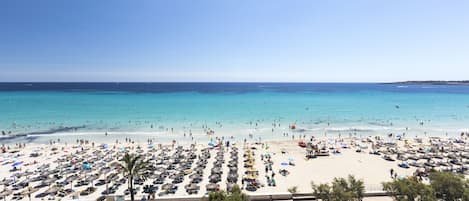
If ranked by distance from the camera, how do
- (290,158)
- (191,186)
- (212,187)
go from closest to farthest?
(212,187), (191,186), (290,158)

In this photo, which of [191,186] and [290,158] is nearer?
[191,186]

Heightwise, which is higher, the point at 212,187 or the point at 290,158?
the point at 290,158

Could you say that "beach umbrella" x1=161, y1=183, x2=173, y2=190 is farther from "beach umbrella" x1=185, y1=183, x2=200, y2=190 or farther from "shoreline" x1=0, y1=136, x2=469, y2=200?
"beach umbrella" x1=185, y1=183, x2=200, y2=190

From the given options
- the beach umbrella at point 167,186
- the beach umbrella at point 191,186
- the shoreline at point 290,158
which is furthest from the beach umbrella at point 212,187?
the beach umbrella at point 167,186

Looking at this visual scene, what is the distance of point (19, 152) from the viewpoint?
32281 mm

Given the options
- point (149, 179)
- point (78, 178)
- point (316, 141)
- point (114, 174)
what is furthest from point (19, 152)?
point (316, 141)

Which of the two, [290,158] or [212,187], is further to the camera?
[290,158]

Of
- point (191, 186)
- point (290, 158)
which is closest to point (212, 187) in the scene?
point (191, 186)

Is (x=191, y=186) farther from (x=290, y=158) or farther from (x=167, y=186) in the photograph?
(x=290, y=158)

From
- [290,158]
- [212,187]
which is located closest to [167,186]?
[212,187]

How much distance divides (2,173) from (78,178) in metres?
8.74

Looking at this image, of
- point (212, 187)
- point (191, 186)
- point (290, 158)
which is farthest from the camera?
point (290, 158)

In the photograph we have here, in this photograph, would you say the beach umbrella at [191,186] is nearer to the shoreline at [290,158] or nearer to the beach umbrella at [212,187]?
the shoreline at [290,158]

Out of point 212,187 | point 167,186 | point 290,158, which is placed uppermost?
point 290,158
